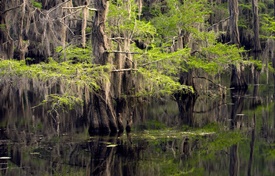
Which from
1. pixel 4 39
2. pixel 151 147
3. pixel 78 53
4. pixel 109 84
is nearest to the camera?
pixel 151 147

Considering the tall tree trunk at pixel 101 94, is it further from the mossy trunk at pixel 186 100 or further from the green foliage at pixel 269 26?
the green foliage at pixel 269 26

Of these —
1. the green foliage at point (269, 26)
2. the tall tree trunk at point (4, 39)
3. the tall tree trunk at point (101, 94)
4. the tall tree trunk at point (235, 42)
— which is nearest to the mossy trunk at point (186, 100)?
the tall tree trunk at point (101, 94)

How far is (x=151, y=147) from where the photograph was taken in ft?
35.1

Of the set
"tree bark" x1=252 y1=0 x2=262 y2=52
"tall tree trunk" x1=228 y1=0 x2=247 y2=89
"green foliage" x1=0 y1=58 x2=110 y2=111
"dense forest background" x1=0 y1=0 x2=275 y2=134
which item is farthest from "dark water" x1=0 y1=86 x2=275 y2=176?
"tree bark" x1=252 y1=0 x2=262 y2=52

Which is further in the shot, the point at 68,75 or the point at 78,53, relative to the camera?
the point at 78,53

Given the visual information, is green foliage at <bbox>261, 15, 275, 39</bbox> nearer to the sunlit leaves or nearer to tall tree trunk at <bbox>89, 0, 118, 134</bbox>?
tall tree trunk at <bbox>89, 0, 118, 134</bbox>

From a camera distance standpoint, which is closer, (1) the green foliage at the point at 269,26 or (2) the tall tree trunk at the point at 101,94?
(2) the tall tree trunk at the point at 101,94

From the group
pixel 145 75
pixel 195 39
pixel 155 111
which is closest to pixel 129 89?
pixel 145 75

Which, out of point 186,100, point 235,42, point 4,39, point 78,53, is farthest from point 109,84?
point 235,42

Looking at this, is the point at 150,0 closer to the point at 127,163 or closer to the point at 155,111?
the point at 155,111

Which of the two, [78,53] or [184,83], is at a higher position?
[78,53]

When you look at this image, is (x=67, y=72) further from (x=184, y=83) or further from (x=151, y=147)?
(x=184, y=83)

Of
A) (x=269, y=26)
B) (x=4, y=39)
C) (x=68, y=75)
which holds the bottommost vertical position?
(x=68, y=75)

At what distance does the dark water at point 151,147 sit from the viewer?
29.1 feet
